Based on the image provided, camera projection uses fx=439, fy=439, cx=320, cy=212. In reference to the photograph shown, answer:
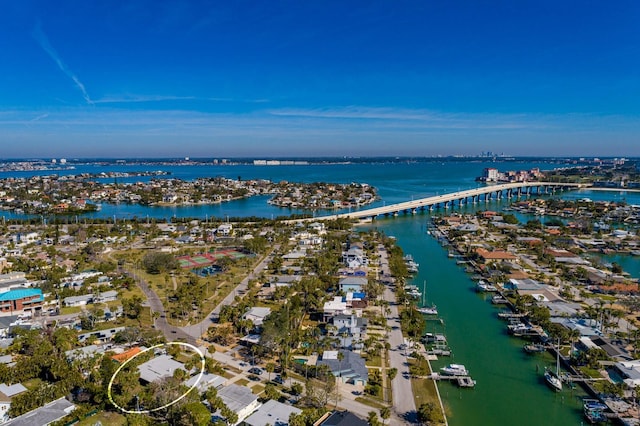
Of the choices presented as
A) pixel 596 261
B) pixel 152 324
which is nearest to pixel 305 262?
pixel 152 324

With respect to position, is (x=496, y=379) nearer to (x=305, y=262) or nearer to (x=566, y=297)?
(x=566, y=297)

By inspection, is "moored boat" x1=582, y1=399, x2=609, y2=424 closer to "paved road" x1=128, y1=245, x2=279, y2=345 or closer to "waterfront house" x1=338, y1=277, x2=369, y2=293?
"waterfront house" x1=338, y1=277, x2=369, y2=293

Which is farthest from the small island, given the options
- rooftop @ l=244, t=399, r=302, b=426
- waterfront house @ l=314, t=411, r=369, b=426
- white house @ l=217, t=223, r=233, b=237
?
waterfront house @ l=314, t=411, r=369, b=426

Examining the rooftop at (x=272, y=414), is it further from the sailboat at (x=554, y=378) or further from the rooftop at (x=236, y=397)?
the sailboat at (x=554, y=378)

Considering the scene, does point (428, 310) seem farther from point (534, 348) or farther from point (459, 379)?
point (459, 379)

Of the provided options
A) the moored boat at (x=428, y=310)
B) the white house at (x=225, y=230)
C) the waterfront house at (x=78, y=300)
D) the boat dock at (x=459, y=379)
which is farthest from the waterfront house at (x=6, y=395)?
the white house at (x=225, y=230)

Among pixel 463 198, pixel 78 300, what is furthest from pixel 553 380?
pixel 463 198

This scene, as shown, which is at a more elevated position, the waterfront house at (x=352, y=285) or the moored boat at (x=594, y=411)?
the waterfront house at (x=352, y=285)
